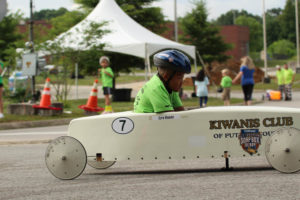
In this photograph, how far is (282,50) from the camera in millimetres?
142500

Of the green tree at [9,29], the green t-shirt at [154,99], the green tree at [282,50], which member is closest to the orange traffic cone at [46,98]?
the green t-shirt at [154,99]

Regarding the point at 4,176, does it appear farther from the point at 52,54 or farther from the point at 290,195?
the point at 52,54

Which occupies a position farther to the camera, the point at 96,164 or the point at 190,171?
the point at 96,164

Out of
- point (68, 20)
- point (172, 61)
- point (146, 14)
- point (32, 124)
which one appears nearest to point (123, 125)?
point (172, 61)

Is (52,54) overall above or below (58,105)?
above

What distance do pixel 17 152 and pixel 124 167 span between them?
9.63ft

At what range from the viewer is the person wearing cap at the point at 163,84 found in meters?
6.52

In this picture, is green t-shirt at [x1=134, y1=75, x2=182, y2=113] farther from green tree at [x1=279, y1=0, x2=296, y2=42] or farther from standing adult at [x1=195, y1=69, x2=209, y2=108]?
green tree at [x1=279, y1=0, x2=296, y2=42]

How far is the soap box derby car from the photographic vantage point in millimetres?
6402

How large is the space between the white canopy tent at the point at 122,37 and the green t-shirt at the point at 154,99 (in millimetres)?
16779

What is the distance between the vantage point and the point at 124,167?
7500mm

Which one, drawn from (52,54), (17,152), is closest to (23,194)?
(17,152)

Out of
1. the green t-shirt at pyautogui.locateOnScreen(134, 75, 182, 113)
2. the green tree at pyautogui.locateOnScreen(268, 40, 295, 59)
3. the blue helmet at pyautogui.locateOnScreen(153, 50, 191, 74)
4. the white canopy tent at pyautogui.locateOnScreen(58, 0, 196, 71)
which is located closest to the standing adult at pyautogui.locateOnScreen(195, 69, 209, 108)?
the white canopy tent at pyautogui.locateOnScreen(58, 0, 196, 71)

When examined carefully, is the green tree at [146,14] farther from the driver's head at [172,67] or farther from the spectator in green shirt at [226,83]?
the driver's head at [172,67]
